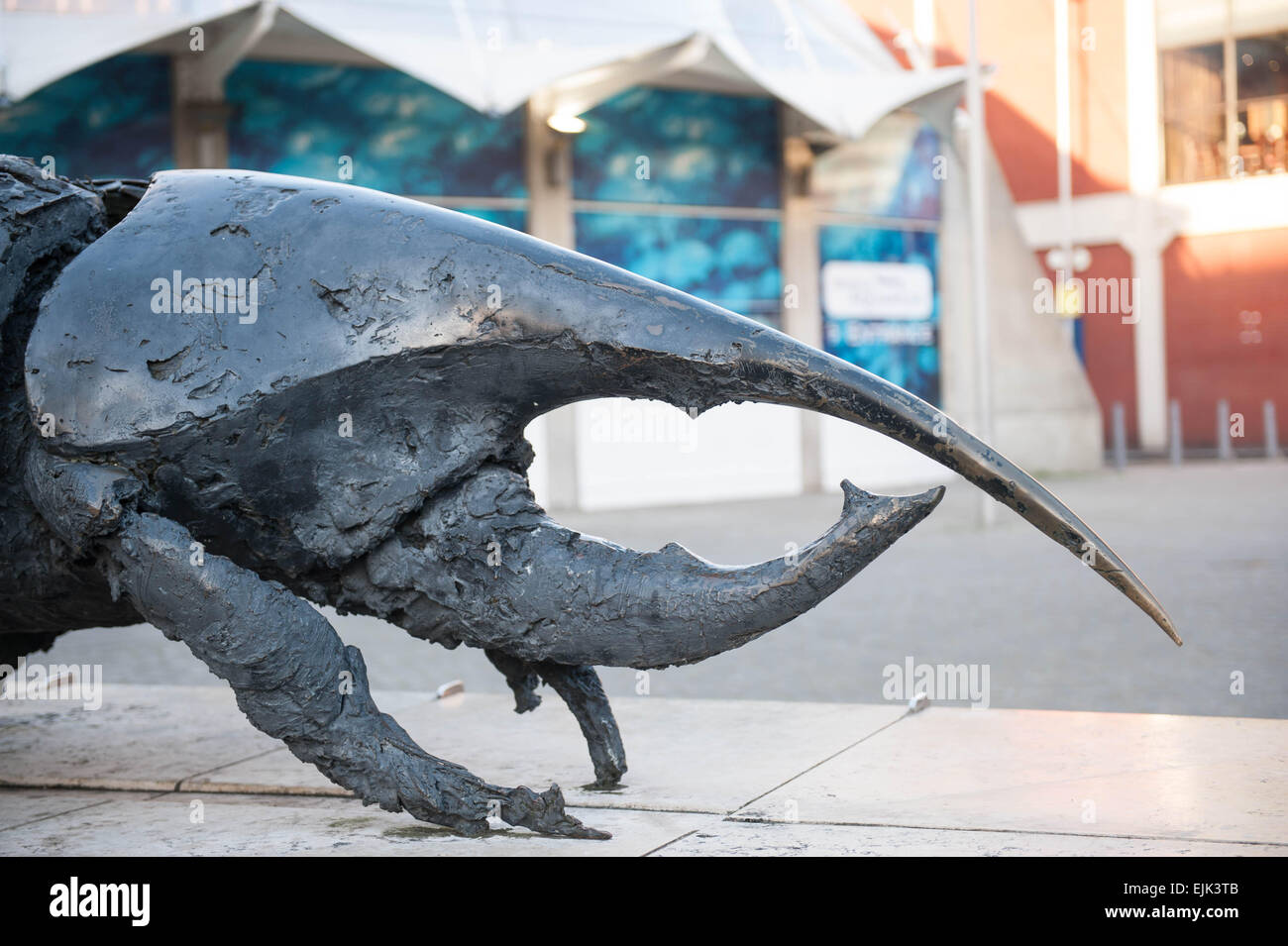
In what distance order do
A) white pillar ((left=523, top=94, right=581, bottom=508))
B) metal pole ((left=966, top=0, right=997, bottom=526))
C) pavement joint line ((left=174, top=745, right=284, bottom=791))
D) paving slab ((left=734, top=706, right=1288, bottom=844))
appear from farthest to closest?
white pillar ((left=523, top=94, right=581, bottom=508)), metal pole ((left=966, top=0, right=997, bottom=526)), pavement joint line ((left=174, top=745, right=284, bottom=791)), paving slab ((left=734, top=706, right=1288, bottom=844))

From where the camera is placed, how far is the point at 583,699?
151 inches

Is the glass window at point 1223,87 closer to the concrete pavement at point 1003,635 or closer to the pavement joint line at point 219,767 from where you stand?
the concrete pavement at point 1003,635

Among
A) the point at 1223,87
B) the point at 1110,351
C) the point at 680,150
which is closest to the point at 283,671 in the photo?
the point at 680,150

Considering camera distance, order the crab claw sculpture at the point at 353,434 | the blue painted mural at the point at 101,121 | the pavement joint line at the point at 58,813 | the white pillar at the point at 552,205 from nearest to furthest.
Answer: the crab claw sculpture at the point at 353,434
the pavement joint line at the point at 58,813
the blue painted mural at the point at 101,121
the white pillar at the point at 552,205

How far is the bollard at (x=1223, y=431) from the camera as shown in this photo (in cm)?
2047

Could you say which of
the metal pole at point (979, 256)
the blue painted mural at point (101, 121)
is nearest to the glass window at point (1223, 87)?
the metal pole at point (979, 256)

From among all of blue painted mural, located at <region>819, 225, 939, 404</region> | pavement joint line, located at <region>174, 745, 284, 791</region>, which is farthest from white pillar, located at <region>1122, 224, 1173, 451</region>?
pavement joint line, located at <region>174, 745, 284, 791</region>

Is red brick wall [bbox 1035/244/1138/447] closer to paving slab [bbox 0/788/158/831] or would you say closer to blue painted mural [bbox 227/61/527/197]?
blue painted mural [bbox 227/61/527/197]

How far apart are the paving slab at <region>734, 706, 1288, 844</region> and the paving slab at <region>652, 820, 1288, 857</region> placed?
67 millimetres

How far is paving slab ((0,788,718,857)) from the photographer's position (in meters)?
3.40

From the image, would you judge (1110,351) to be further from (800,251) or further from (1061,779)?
(1061,779)

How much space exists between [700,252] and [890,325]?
296 centimetres

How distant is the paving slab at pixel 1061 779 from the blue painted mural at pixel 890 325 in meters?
12.1

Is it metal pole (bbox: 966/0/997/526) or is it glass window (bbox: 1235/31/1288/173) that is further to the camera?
glass window (bbox: 1235/31/1288/173)
